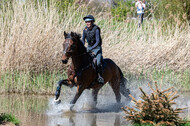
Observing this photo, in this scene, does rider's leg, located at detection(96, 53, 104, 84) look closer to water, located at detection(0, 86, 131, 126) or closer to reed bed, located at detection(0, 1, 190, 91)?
water, located at detection(0, 86, 131, 126)

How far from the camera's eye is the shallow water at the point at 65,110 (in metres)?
8.88

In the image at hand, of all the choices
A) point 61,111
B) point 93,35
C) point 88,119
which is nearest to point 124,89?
point 93,35

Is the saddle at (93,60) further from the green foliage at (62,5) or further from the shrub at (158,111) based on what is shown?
the green foliage at (62,5)

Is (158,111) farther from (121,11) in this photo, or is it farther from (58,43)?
(121,11)

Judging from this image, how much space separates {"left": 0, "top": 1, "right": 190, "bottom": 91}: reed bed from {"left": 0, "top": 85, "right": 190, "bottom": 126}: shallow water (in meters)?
1.13

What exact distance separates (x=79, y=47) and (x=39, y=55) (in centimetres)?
344

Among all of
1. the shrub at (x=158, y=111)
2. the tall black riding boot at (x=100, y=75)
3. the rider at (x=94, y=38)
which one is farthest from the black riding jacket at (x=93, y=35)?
the shrub at (x=158, y=111)

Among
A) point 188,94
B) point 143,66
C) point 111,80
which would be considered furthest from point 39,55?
point 188,94

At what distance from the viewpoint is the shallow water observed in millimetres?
8875

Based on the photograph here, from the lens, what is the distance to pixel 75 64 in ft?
33.0

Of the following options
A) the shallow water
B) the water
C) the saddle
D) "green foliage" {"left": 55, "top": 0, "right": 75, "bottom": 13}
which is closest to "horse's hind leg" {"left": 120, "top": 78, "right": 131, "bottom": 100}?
the shallow water

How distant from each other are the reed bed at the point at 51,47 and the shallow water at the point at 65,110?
1.13m

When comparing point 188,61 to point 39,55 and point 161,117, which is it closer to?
point 39,55

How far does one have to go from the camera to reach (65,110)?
33.3 ft
